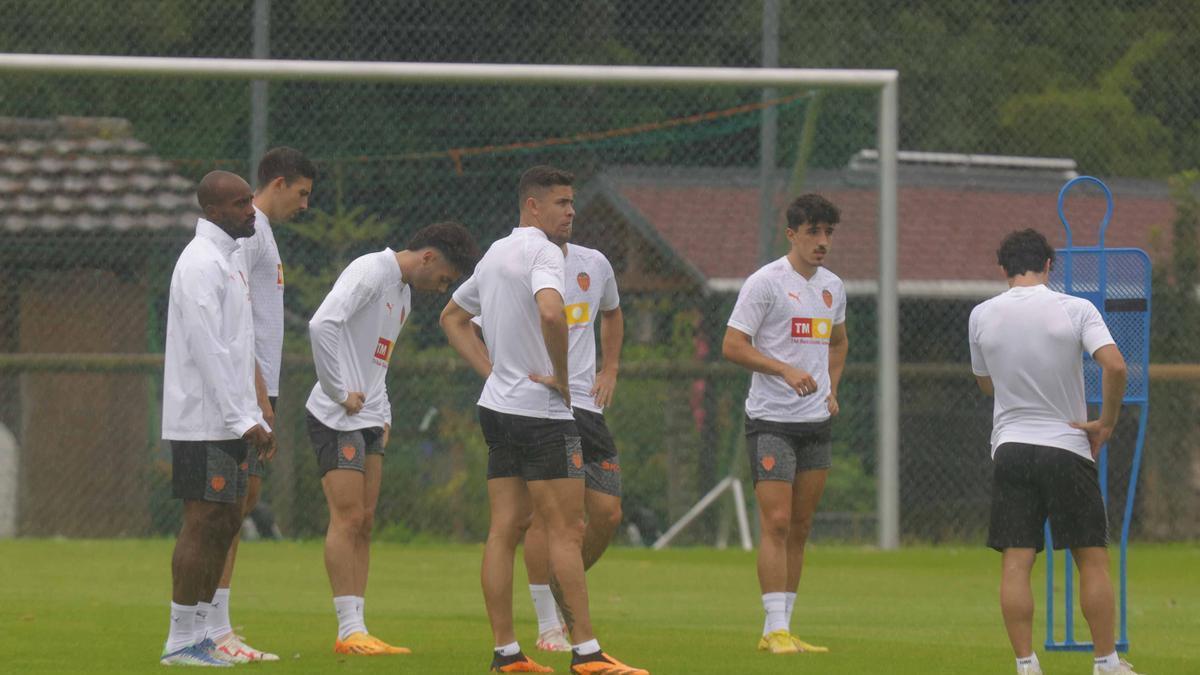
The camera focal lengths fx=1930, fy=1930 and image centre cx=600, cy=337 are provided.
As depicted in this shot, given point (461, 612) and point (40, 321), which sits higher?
point (40, 321)

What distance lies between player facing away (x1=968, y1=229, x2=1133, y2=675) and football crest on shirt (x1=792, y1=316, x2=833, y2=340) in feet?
5.08

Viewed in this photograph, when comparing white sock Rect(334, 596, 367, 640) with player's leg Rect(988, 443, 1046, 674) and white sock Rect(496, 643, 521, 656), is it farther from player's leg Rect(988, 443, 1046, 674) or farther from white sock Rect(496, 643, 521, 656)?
player's leg Rect(988, 443, 1046, 674)

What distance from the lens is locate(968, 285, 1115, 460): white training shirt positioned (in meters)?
6.78

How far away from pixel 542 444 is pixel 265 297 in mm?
1625

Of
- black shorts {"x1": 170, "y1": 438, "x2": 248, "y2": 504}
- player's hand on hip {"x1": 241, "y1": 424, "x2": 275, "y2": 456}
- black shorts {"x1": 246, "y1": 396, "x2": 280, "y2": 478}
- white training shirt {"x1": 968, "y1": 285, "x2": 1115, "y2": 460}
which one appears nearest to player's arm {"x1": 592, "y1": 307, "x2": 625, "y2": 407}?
black shorts {"x1": 246, "y1": 396, "x2": 280, "y2": 478}

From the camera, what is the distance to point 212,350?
687cm

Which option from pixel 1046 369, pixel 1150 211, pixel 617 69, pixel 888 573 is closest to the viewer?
pixel 1046 369

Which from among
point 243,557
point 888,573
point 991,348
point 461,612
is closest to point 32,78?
point 243,557

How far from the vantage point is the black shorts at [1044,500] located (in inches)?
266

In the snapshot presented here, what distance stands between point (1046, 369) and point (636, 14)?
8622mm

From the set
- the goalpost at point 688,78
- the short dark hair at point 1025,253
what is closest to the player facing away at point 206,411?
the short dark hair at point 1025,253

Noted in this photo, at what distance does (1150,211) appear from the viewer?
57.6 ft

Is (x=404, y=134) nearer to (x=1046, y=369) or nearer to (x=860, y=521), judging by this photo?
(x=860, y=521)

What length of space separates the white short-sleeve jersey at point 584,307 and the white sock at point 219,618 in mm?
1654
